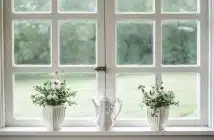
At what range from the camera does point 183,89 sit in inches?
122

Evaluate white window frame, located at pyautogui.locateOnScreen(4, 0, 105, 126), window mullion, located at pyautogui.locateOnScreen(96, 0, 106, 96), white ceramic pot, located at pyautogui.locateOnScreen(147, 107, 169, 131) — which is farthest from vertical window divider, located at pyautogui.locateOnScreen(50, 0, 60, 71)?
white ceramic pot, located at pyautogui.locateOnScreen(147, 107, 169, 131)

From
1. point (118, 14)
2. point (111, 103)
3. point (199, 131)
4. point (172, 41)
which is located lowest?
point (199, 131)

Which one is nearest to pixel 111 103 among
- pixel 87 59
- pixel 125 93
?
pixel 125 93

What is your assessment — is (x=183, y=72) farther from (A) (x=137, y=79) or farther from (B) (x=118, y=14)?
(B) (x=118, y=14)

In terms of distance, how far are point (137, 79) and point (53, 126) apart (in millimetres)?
726

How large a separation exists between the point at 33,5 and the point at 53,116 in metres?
0.86

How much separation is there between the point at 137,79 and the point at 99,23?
0.52m

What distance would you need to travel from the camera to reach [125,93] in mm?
3098

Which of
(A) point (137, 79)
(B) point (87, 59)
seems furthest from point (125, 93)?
A: (B) point (87, 59)

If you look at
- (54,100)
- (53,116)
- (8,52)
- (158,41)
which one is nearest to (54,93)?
(54,100)

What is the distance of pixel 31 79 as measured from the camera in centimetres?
310

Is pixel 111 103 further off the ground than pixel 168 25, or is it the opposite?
pixel 168 25

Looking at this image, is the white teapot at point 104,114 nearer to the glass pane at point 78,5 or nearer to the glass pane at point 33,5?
the glass pane at point 78,5

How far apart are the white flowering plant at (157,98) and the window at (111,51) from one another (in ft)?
0.32
